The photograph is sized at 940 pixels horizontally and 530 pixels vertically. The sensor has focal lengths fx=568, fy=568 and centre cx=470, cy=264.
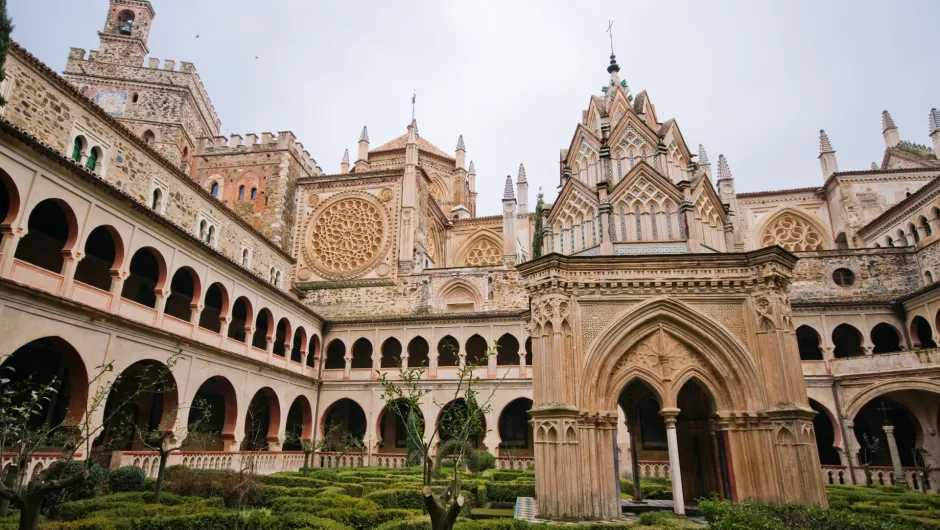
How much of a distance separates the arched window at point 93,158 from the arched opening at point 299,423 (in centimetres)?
1348

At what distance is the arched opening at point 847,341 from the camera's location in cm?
2844

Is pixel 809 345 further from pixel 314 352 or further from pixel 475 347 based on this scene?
pixel 314 352

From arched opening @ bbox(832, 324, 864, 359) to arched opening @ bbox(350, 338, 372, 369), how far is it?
24.1 meters

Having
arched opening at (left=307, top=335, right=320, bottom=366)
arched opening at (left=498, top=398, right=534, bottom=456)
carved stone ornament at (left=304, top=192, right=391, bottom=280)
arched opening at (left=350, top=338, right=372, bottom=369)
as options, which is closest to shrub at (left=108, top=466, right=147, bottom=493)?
arched opening at (left=307, top=335, right=320, bottom=366)

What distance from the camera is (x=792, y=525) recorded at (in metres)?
8.16

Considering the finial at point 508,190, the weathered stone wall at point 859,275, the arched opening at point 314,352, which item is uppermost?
the finial at point 508,190

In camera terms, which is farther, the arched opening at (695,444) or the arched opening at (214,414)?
the arched opening at (214,414)

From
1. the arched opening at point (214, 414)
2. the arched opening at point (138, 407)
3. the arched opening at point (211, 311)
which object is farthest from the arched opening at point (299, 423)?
the arched opening at point (138, 407)

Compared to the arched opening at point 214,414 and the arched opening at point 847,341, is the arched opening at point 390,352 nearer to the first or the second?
the arched opening at point 214,414

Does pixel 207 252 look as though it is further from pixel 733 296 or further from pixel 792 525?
pixel 792 525

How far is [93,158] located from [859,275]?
3335cm

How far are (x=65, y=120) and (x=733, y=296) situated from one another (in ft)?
66.1

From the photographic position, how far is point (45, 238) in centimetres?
1795

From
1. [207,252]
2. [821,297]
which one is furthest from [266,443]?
[821,297]
